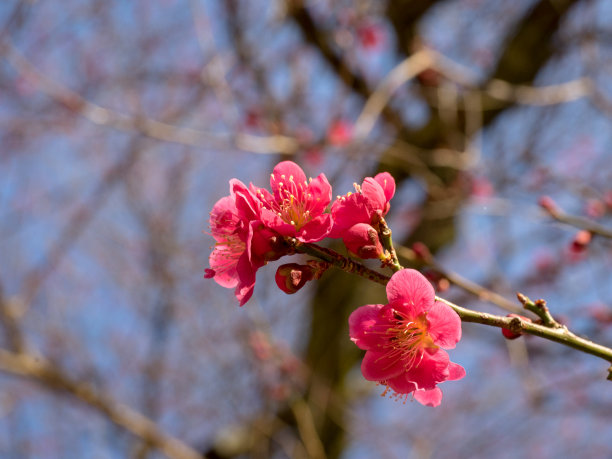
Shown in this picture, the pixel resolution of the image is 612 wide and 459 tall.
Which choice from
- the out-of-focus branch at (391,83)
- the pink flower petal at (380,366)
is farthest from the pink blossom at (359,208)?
the out-of-focus branch at (391,83)

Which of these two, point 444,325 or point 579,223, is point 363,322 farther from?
point 579,223

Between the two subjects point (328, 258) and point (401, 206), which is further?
point (401, 206)

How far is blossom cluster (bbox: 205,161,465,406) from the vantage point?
808 millimetres

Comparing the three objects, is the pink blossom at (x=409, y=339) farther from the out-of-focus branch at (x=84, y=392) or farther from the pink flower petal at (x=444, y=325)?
the out-of-focus branch at (x=84, y=392)

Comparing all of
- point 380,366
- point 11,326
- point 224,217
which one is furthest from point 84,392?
point 380,366

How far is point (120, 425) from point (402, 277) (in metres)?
2.46

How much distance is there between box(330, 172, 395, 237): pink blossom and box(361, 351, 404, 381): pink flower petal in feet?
0.74

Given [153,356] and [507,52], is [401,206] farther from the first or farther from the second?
[153,356]

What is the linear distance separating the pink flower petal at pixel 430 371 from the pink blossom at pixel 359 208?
0.81 feet

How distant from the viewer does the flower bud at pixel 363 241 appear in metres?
0.82

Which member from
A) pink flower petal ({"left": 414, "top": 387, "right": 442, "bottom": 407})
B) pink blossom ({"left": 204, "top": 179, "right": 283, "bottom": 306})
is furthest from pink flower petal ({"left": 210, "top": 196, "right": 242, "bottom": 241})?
pink flower petal ({"left": 414, "top": 387, "right": 442, "bottom": 407})

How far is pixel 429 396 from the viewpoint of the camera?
921 millimetres

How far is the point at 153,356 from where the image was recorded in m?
4.33

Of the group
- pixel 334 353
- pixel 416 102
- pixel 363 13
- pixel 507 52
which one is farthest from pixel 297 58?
pixel 334 353
